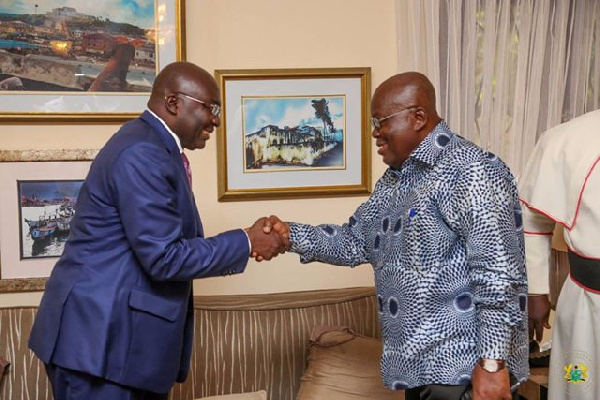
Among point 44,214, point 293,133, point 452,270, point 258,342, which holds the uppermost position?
point 293,133

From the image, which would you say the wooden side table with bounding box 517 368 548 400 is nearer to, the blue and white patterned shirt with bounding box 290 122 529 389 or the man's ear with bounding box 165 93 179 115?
the blue and white patterned shirt with bounding box 290 122 529 389

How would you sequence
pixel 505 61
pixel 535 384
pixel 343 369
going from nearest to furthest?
1. pixel 535 384
2. pixel 343 369
3. pixel 505 61

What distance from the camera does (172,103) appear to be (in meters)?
2.21

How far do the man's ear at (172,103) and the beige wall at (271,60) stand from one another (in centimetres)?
95

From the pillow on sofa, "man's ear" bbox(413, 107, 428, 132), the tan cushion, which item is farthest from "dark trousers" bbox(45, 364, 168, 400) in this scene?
"man's ear" bbox(413, 107, 428, 132)

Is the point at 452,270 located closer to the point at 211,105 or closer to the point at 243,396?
the point at 211,105

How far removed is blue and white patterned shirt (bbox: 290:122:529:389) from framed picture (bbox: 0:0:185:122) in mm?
1419

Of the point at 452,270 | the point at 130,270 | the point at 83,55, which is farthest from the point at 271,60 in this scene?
the point at 452,270

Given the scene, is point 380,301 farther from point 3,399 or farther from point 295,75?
point 3,399

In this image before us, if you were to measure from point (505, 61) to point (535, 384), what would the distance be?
1.47 m

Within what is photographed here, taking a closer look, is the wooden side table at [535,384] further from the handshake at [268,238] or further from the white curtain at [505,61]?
the handshake at [268,238]

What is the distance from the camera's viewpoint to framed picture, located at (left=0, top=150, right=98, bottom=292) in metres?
3.01

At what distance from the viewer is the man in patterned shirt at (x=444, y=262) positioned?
1.93 metres

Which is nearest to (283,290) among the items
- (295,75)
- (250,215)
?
(250,215)
